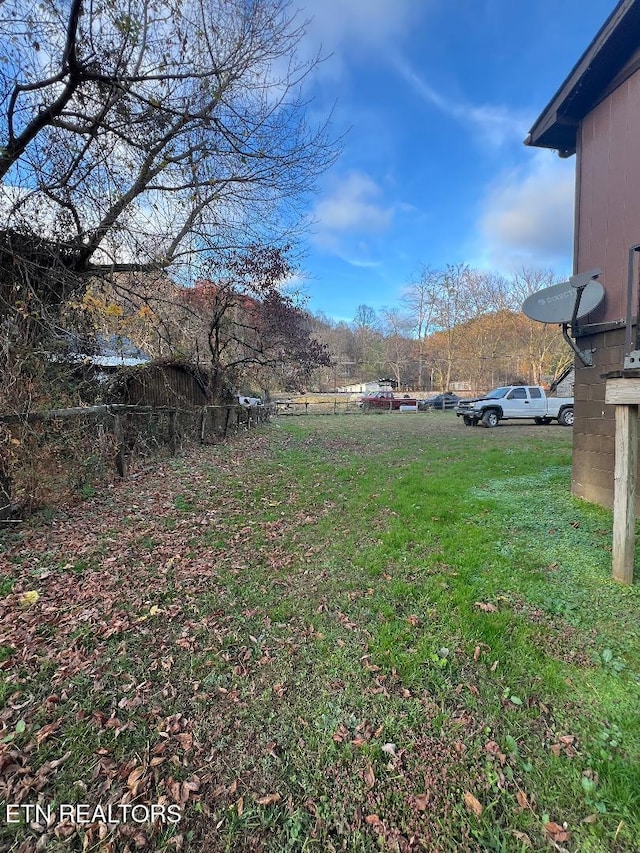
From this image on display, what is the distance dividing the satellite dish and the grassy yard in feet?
7.99

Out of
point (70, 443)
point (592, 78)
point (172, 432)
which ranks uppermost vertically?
point (592, 78)

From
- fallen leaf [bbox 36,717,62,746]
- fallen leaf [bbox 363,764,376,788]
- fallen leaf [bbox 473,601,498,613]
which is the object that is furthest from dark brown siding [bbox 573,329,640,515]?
fallen leaf [bbox 36,717,62,746]

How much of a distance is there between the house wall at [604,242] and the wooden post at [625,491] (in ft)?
6.16

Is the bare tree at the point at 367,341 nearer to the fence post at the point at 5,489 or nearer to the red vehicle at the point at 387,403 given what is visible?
the red vehicle at the point at 387,403

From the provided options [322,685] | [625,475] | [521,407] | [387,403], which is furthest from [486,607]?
[387,403]

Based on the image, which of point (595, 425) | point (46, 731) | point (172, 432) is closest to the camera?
point (46, 731)

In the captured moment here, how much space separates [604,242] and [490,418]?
12322 millimetres

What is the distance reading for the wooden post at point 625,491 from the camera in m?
2.92

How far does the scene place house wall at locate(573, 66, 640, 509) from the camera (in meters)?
4.27

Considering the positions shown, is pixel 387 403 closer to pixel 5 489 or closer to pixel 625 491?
pixel 625 491

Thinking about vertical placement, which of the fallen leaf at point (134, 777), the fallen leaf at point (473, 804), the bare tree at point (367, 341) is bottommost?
the fallen leaf at point (473, 804)

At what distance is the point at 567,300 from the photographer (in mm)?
4734

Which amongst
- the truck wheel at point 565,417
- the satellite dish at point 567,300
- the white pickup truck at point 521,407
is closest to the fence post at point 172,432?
the satellite dish at point 567,300

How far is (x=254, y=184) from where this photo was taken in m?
6.16
